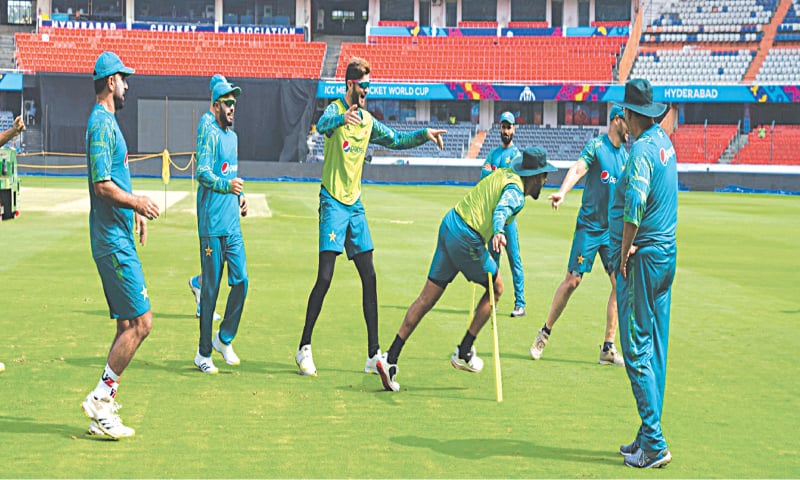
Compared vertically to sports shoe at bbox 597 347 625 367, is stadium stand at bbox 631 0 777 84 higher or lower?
higher

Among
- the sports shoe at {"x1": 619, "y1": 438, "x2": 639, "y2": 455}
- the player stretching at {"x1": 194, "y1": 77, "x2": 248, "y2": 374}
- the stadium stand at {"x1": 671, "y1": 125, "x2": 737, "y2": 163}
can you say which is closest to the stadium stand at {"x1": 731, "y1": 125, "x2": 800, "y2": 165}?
the stadium stand at {"x1": 671, "y1": 125, "x2": 737, "y2": 163}

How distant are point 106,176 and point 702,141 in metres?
50.4

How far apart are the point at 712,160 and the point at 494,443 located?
159ft

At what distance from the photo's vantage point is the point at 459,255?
7.97 m

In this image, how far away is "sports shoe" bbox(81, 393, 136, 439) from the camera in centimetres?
634

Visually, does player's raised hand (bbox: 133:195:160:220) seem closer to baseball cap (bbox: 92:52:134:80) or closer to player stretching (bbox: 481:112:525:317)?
baseball cap (bbox: 92:52:134:80)

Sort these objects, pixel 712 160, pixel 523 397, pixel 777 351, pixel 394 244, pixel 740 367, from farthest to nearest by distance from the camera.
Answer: pixel 712 160 < pixel 394 244 < pixel 777 351 < pixel 740 367 < pixel 523 397

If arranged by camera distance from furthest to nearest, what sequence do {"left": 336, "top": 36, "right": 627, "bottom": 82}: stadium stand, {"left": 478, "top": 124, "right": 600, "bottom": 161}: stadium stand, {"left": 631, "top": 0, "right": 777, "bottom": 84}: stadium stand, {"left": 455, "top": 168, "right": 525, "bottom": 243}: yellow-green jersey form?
{"left": 336, "top": 36, "right": 627, "bottom": 82}: stadium stand
{"left": 631, "top": 0, "right": 777, "bottom": 84}: stadium stand
{"left": 478, "top": 124, "right": 600, "bottom": 161}: stadium stand
{"left": 455, "top": 168, "right": 525, "bottom": 243}: yellow-green jersey

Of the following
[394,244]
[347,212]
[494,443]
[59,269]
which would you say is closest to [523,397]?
[494,443]

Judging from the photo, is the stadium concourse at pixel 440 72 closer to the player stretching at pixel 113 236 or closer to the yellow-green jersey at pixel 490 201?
the yellow-green jersey at pixel 490 201

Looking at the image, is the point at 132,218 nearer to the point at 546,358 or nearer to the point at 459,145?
the point at 546,358

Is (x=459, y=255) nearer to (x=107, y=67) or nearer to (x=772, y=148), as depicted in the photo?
(x=107, y=67)

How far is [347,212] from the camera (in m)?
8.38

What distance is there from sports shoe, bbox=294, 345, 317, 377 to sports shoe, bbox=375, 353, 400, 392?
745 millimetres
